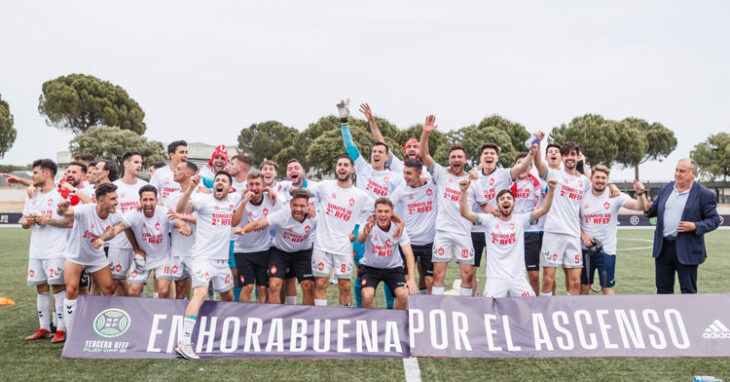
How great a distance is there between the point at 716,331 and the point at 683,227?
128 cm

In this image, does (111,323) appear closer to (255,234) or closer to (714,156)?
(255,234)

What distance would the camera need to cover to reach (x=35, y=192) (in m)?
6.40

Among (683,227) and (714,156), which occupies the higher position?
(714,156)

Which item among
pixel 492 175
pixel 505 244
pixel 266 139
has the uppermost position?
pixel 266 139

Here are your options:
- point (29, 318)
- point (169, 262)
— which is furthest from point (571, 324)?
point (29, 318)

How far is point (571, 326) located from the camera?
5559 mm

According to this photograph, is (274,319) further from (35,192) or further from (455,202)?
(35,192)

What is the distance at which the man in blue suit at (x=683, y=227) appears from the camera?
20.6ft

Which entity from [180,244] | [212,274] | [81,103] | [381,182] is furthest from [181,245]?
[81,103]

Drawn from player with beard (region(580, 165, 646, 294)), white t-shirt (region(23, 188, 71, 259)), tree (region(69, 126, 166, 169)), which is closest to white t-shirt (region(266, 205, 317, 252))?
white t-shirt (region(23, 188, 71, 259))

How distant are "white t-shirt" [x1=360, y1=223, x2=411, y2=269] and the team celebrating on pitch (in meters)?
0.01

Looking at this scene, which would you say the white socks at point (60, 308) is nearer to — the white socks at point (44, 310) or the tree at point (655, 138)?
the white socks at point (44, 310)

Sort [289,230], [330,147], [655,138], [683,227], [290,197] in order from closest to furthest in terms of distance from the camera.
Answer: [683,227], [289,230], [290,197], [330,147], [655,138]

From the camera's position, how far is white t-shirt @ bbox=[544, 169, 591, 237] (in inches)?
281
